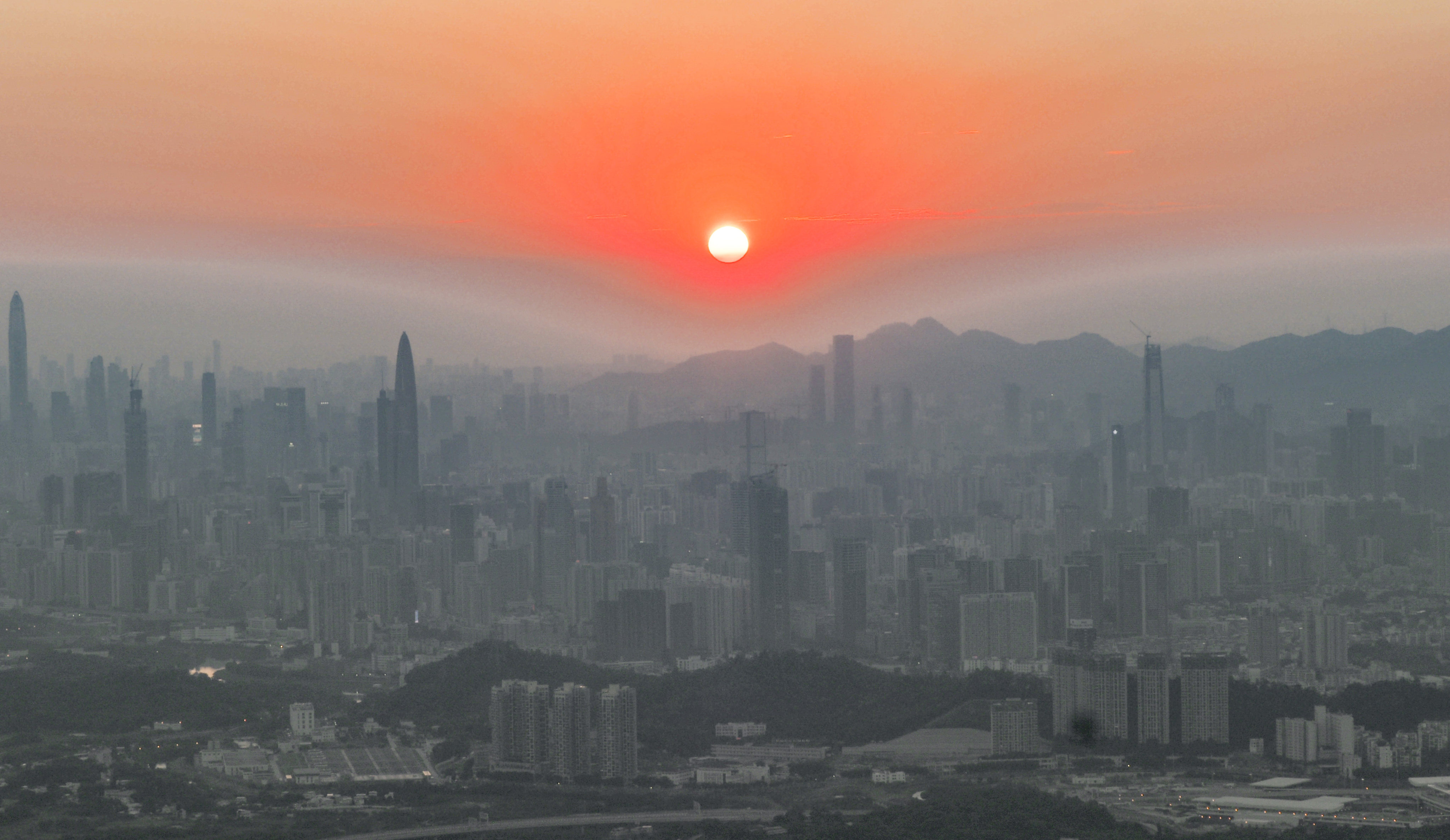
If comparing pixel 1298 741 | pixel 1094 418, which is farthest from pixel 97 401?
pixel 1298 741

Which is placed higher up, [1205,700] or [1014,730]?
[1205,700]

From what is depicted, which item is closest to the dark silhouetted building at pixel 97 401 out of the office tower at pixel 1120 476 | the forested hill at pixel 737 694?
the forested hill at pixel 737 694

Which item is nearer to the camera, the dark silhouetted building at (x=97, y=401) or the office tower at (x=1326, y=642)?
the office tower at (x=1326, y=642)

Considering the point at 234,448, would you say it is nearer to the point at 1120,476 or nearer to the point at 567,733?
the point at 1120,476

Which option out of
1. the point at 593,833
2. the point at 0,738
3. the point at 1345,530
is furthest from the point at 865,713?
the point at 1345,530

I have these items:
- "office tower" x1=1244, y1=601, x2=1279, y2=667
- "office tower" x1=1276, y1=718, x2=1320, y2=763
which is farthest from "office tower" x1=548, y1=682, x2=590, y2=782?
"office tower" x1=1244, y1=601, x2=1279, y2=667

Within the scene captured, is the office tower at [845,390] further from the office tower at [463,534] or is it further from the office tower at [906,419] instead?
the office tower at [463,534]
